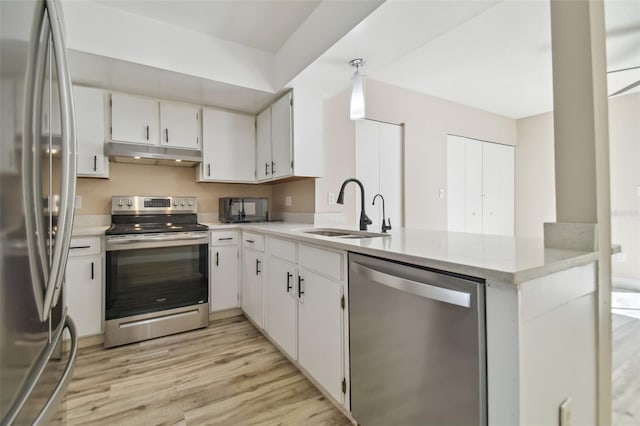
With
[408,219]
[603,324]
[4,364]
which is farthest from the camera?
[408,219]

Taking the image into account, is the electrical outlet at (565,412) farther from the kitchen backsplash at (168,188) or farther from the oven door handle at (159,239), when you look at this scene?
the oven door handle at (159,239)

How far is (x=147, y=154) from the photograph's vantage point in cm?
261

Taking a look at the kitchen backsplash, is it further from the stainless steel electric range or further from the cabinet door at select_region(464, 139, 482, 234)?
the cabinet door at select_region(464, 139, 482, 234)

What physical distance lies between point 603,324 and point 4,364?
1.75 meters

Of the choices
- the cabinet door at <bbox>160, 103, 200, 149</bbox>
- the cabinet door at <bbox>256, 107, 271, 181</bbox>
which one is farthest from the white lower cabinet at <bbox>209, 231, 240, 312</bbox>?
the cabinet door at <bbox>160, 103, 200, 149</bbox>

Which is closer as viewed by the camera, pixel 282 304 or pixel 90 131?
pixel 282 304

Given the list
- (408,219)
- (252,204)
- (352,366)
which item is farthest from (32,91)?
(408,219)

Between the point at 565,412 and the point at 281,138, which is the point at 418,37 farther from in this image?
the point at 565,412

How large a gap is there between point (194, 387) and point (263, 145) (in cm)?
221

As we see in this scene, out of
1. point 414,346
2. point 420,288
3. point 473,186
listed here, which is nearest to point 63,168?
point 420,288

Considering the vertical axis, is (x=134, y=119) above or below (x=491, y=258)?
above

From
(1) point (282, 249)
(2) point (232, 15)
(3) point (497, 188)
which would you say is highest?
(2) point (232, 15)

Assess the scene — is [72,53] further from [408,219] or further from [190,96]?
[408,219]

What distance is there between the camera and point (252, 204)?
320cm
